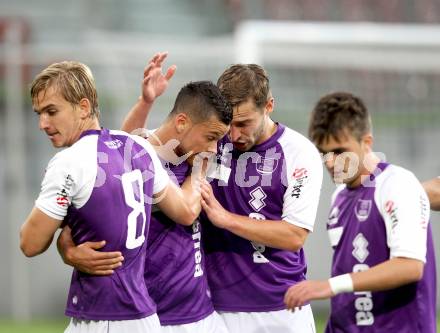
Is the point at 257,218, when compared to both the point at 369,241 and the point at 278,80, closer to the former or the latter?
the point at 369,241

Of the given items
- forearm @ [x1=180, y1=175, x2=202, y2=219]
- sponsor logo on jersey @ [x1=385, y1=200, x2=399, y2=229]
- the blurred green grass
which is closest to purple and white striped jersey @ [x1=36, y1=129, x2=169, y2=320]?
forearm @ [x1=180, y1=175, x2=202, y2=219]

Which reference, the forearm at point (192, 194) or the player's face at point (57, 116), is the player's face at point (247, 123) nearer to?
the forearm at point (192, 194)

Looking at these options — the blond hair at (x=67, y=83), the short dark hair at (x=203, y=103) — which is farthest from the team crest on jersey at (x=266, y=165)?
the blond hair at (x=67, y=83)

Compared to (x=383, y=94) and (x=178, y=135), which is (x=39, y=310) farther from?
(x=178, y=135)

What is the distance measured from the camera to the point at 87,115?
169 inches

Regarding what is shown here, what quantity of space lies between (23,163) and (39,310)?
184cm

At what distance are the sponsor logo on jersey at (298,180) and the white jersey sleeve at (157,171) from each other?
2.40 feet

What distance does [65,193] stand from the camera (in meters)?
4.01

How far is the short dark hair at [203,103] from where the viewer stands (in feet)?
15.1

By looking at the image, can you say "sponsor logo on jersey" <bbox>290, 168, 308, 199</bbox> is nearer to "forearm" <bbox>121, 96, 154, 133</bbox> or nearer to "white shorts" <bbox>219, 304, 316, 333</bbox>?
"white shorts" <bbox>219, 304, 316, 333</bbox>

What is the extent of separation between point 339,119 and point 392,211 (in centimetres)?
71

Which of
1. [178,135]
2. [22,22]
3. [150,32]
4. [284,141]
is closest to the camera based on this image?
[178,135]

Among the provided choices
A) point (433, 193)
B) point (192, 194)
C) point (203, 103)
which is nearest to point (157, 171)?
point (192, 194)

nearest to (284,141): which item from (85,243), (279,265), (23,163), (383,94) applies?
(279,265)
